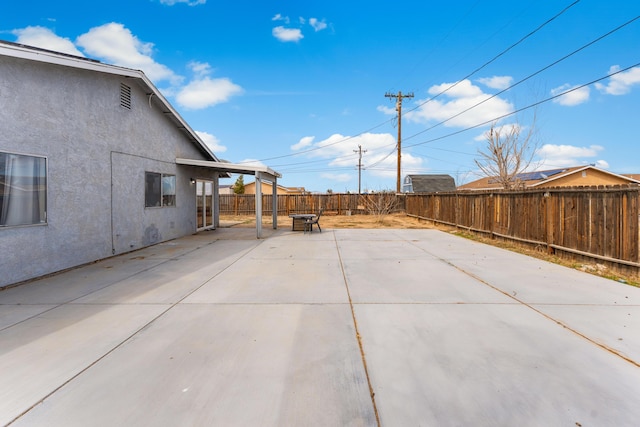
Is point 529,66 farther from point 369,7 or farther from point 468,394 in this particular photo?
point 468,394

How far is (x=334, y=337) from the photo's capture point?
3143 mm

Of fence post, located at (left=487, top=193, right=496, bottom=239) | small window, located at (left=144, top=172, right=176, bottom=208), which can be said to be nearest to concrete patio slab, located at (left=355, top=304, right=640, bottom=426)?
fence post, located at (left=487, top=193, right=496, bottom=239)

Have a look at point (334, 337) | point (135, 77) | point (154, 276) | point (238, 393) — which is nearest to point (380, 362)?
point (334, 337)

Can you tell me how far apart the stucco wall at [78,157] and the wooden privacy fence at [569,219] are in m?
10.4

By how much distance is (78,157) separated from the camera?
6.35 meters

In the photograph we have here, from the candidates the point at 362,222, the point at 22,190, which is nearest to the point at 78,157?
the point at 22,190

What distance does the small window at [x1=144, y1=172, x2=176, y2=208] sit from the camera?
354 inches

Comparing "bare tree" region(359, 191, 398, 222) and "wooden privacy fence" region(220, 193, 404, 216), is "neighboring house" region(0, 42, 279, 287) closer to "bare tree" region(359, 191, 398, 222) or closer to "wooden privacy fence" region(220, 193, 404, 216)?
"wooden privacy fence" region(220, 193, 404, 216)

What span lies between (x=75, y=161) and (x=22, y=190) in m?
1.20

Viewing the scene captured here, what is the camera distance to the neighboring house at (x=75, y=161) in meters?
5.10

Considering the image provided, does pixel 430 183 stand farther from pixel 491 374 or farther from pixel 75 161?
pixel 491 374

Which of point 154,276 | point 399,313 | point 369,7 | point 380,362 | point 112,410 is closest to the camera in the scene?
point 112,410

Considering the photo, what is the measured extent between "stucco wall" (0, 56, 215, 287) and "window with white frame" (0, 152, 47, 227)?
0.12 metres

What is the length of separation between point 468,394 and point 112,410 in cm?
247
